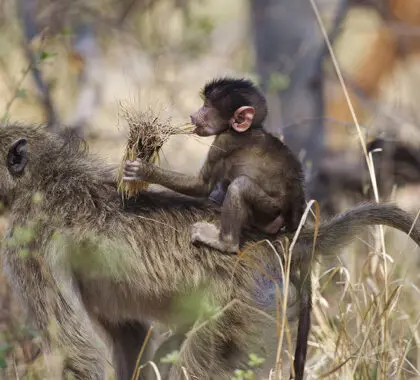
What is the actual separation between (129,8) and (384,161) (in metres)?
3.63

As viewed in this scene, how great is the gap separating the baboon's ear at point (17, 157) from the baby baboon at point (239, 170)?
78 cm

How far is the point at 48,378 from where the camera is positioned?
4.36 metres

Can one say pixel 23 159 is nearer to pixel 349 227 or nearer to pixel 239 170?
pixel 239 170

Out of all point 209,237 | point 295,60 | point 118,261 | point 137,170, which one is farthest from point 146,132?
point 295,60

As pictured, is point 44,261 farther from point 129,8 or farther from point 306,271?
point 129,8

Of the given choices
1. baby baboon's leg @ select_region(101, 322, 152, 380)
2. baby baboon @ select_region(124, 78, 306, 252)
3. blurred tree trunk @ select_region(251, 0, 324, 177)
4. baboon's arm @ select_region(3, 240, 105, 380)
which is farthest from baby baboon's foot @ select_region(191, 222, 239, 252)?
blurred tree trunk @ select_region(251, 0, 324, 177)

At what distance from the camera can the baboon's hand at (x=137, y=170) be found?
409cm

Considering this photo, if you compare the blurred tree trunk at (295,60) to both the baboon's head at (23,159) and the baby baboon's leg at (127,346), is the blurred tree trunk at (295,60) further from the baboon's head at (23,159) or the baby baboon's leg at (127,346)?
the baboon's head at (23,159)

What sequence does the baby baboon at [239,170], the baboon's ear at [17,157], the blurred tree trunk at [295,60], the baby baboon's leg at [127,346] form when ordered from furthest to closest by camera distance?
the blurred tree trunk at [295,60] → the baby baboon's leg at [127,346] → the baboon's ear at [17,157] → the baby baboon at [239,170]

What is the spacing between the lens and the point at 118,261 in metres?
4.48

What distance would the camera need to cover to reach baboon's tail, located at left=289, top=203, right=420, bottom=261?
13.3 ft

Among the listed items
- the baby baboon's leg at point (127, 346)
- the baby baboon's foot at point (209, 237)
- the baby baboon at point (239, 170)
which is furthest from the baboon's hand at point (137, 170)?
the baby baboon's leg at point (127, 346)

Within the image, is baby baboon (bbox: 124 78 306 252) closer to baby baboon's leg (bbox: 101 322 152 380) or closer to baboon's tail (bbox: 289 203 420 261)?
baboon's tail (bbox: 289 203 420 261)

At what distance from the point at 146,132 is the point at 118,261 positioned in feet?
2.49
